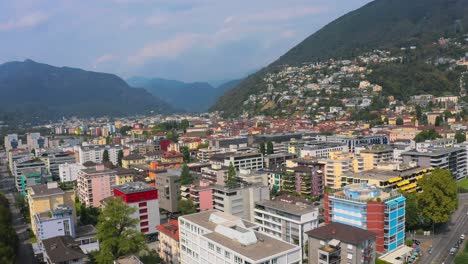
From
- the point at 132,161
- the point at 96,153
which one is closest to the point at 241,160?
the point at 132,161

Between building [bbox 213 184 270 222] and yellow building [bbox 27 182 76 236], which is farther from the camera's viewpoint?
building [bbox 213 184 270 222]

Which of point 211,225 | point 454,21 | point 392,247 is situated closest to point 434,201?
point 392,247

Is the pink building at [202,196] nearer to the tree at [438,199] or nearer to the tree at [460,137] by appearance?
the tree at [438,199]

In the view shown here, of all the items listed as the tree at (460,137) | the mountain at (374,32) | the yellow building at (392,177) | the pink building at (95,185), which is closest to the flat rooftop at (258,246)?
the yellow building at (392,177)

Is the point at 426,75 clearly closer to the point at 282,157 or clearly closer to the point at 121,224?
the point at 282,157

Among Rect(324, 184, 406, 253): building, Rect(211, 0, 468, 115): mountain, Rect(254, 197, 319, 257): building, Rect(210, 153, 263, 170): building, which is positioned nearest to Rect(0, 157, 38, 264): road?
Rect(254, 197, 319, 257): building

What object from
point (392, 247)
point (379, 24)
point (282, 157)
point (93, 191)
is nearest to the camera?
point (392, 247)

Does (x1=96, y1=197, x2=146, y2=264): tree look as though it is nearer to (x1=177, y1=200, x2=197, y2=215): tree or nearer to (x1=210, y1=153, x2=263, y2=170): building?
(x1=177, y1=200, x2=197, y2=215): tree
